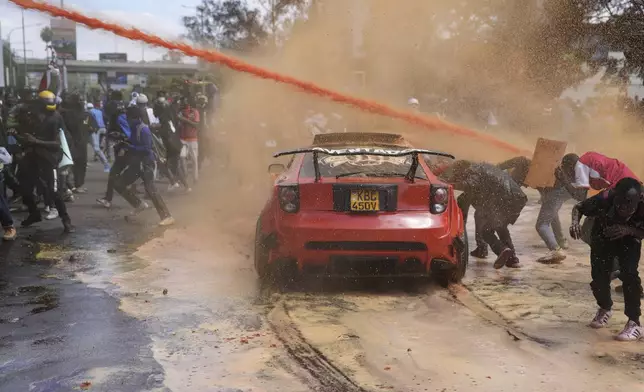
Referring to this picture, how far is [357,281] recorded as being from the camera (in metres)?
7.69

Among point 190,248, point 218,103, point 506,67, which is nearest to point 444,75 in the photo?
point 506,67

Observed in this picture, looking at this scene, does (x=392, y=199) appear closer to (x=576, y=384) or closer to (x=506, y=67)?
(x=576, y=384)

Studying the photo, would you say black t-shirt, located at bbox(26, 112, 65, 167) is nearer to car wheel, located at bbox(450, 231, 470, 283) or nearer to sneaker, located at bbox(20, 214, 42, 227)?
sneaker, located at bbox(20, 214, 42, 227)

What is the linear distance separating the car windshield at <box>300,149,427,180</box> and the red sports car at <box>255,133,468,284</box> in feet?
0.06

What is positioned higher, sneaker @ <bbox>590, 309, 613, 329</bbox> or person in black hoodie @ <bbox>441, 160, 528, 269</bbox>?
person in black hoodie @ <bbox>441, 160, 528, 269</bbox>

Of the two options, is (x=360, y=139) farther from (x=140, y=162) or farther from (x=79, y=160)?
(x=79, y=160)

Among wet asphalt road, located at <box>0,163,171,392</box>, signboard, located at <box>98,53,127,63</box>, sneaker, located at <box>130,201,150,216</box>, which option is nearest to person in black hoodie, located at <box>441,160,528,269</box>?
wet asphalt road, located at <box>0,163,171,392</box>

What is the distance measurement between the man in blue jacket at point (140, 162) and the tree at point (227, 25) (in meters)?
21.7

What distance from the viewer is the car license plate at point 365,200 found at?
274 inches

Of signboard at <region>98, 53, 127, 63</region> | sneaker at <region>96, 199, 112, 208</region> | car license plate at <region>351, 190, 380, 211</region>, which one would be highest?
car license plate at <region>351, 190, 380, 211</region>

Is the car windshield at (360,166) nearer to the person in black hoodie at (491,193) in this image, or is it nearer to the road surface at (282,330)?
the person in black hoodie at (491,193)

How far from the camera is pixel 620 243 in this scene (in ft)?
19.2

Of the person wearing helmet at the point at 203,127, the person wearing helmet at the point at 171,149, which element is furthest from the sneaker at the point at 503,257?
the person wearing helmet at the point at 203,127

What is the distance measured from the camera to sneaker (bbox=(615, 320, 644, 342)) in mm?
5598
